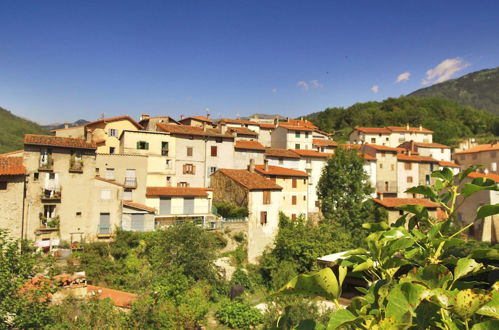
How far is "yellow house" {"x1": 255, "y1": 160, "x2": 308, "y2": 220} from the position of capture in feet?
115

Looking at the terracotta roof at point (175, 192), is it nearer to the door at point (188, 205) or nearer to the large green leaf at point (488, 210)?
the door at point (188, 205)

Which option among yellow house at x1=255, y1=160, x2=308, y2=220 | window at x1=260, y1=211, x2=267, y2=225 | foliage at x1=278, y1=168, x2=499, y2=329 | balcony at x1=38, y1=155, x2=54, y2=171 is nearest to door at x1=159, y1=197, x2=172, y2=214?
window at x1=260, y1=211, x2=267, y2=225

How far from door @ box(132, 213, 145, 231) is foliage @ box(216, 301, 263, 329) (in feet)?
33.3

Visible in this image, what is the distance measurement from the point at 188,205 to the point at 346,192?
55.4 ft

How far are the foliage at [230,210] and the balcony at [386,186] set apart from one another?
22111 millimetres

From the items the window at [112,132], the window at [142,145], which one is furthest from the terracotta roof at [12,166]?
the window at [112,132]

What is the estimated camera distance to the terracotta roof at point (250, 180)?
31406 mm

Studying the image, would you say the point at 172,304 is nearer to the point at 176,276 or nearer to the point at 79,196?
the point at 176,276

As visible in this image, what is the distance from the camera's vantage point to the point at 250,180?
32688mm

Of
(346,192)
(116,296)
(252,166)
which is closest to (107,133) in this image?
(252,166)

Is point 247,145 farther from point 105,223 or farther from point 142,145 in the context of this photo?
point 105,223

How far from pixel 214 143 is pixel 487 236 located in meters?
26.0

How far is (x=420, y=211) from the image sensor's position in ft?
8.78

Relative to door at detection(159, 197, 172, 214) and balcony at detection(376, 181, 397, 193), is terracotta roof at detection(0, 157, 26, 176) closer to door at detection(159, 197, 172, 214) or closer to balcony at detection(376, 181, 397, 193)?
door at detection(159, 197, 172, 214)
